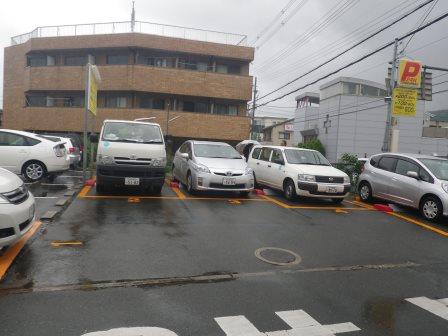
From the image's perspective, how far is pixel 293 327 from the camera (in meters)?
3.55

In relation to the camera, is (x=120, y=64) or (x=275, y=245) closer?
(x=275, y=245)

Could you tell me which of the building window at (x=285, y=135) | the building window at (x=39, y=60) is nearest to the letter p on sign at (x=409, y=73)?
the building window at (x=39, y=60)

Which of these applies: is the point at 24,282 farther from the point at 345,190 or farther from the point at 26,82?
the point at 26,82

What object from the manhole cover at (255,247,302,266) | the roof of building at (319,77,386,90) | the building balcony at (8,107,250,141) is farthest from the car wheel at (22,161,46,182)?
the roof of building at (319,77,386,90)

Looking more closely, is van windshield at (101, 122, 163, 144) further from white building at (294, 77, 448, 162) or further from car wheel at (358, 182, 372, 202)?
white building at (294, 77, 448, 162)

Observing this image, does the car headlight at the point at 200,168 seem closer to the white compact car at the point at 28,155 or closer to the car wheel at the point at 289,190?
the car wheel at the point at 289,190

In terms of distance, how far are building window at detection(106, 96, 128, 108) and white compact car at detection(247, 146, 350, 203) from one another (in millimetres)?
21152

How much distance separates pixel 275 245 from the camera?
630 centimetres

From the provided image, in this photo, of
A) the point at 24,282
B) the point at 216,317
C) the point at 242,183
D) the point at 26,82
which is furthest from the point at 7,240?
the point at 26,82

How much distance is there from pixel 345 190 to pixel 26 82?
3096cm

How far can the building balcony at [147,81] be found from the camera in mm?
30141

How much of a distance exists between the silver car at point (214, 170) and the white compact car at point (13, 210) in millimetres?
5586

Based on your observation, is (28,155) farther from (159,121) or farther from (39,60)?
(39,60)

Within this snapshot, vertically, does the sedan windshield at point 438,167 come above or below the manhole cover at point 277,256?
above
